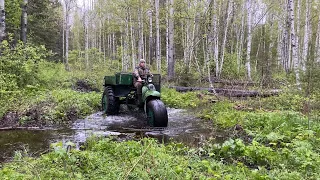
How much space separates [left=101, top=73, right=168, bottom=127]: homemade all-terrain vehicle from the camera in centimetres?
797

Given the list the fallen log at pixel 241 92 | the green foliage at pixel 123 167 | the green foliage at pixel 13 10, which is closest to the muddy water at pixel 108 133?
the green foliage at pixel 123 167

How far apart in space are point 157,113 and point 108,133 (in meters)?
1.37

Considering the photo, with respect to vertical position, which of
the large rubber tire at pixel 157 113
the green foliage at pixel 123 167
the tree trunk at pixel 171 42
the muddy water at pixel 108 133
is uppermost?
the tree trunk at pixel 171 42

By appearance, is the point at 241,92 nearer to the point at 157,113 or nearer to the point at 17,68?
the point at 157,113

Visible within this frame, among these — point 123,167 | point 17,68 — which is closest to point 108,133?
point 123,167

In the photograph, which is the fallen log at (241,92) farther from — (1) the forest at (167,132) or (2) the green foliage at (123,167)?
(2) the green foliage at (123,167)

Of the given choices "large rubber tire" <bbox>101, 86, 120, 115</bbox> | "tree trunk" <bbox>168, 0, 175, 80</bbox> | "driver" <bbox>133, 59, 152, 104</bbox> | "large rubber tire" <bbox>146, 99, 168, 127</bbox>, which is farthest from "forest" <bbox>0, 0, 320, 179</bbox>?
"driver" <bbox>133, 59, 152, 104</bbox>

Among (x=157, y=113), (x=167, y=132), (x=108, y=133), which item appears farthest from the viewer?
(x=157, y=113)

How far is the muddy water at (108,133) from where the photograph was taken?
6348 mm

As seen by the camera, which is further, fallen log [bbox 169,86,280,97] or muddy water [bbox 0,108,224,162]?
fallen log [bbox 169,86,280,97]

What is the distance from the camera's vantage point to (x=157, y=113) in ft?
25.8

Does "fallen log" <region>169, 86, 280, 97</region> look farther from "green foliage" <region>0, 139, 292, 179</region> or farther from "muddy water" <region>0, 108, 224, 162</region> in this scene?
"green foliage" <region>0, 139, 292, 179</region>

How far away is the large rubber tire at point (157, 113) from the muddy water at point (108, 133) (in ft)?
0.59

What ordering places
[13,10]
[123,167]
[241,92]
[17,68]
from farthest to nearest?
1. [13,10]
2. [241,92]
3. [17,68]
4. [123,167]
